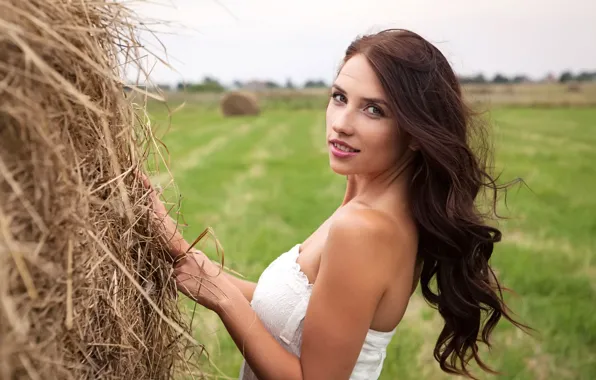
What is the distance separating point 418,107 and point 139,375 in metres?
1.06

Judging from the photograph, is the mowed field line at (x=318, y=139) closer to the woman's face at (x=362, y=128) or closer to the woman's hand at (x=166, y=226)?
the woman's face at (x=362, y=128)

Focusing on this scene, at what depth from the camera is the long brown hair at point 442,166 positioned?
6.29 ft

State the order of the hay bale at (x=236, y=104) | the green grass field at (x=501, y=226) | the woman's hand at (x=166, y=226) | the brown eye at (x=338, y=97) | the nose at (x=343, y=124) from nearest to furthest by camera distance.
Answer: the woman's hand at (x=166, y=226), the nose at (x=343, y=124), the brown eye at (x=338, y=97), the green grass field at (x=501, y=226), the hay bale at (x=236, y=104)

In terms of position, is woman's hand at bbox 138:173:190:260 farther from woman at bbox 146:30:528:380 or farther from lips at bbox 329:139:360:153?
lips at bbox 329:139:360:153

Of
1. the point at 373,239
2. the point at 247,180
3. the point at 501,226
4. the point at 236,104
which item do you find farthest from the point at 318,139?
the point at 373,239

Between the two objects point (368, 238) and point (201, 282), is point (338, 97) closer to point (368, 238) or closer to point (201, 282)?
point (368, 238)

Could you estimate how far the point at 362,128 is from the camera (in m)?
1.91

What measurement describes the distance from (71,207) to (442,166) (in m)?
1.11

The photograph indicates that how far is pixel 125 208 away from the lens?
159 cm

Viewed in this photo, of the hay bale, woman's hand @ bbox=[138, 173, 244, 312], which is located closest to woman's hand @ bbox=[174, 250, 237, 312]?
woman's hand @ bbox=[138, 173, 244, 312]

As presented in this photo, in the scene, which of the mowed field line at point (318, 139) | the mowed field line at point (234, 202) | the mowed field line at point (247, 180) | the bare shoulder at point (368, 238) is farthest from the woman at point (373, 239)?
the mowed field line at point (318, 139)

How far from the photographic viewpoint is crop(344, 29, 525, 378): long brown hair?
6.29ft

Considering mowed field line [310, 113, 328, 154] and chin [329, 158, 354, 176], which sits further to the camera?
mowed field line [310, 113, 328, 154]

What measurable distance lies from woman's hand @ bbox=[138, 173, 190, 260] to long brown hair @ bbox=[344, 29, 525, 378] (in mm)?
698
